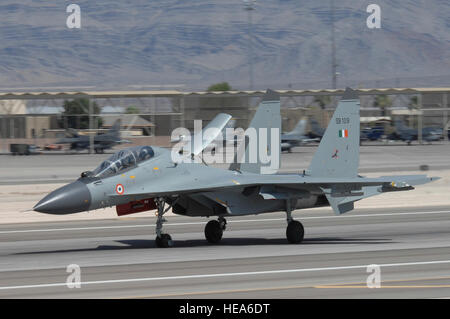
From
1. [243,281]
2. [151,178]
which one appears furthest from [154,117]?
[243,281]

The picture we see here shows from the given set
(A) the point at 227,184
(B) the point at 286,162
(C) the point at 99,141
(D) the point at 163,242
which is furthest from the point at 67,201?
(C) the point at 99,141

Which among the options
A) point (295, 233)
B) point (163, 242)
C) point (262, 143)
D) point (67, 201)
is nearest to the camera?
point (67, 201)

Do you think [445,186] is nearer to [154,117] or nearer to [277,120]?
[277,120]

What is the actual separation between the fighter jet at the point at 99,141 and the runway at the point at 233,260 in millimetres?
39786

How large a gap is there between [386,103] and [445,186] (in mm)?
A: 127277

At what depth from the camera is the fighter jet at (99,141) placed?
67938 mm

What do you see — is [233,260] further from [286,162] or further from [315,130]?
[315,130]

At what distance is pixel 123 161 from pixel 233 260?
385 centimetres

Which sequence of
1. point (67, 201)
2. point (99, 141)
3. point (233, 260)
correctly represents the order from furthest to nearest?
point (99, 141), point (233, 260), point (67, 201)

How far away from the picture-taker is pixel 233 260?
18328 millimetres

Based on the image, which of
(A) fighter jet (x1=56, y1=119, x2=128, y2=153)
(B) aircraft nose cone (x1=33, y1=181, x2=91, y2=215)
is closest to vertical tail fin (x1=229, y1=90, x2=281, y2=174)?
(B) aircraft nose cone (x1=33, y1=181, x2=91, y2=215)

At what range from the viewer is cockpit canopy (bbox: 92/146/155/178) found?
19.2 meters

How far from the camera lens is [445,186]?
129 ft

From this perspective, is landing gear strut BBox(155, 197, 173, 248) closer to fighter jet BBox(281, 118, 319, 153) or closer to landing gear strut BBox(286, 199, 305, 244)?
landing gear strut BBox(286, 199, 305, 244)
